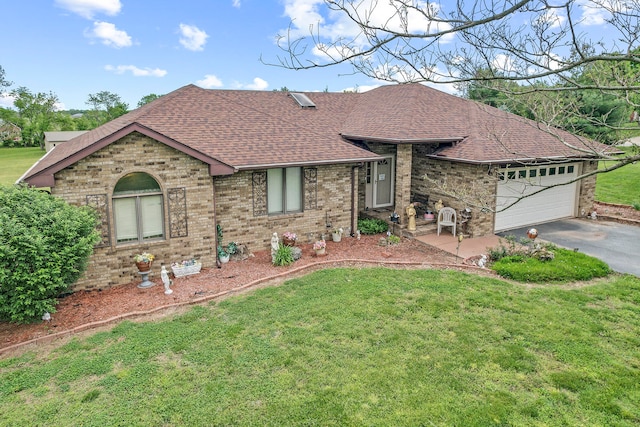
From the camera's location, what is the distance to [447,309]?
336 inches

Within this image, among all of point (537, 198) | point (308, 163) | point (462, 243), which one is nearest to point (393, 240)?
point (462, 243)

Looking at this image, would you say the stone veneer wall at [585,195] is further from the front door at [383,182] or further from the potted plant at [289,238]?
the potted plant at [289,238]

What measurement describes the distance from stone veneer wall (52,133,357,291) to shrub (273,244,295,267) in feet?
4.17

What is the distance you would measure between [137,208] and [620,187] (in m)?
22.8

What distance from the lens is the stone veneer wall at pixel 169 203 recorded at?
9773 millimetres

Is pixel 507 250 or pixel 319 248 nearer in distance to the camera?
pixel 319 248

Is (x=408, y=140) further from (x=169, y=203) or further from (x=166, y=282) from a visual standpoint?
(x=166, y=282)

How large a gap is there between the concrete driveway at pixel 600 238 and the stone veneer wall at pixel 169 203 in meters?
7.92

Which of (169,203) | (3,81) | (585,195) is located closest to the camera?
(169,203)

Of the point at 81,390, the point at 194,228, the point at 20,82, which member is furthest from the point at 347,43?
the point at 20,82

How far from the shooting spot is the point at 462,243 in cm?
1325

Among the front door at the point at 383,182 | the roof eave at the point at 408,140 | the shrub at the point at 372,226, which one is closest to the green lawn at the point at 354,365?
the shrub at the point at 372,226

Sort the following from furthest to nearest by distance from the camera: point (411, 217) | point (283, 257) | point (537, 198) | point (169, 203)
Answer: point (537, 198) < point (411, 217) < point (283, 257) < point (169, 203)

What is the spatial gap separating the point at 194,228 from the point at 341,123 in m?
8.45
